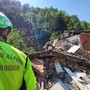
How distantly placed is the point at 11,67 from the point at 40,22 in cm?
3472

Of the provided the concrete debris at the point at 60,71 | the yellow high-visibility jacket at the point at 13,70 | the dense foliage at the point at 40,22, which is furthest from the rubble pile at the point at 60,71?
the dense foliage at the point at 40,22

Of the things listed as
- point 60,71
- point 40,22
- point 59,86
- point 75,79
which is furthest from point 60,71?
point 40,22

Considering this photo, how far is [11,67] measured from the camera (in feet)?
6.63

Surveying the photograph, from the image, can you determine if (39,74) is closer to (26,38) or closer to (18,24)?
(26,38)

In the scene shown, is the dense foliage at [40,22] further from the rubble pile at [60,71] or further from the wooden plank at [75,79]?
the wooden plank at [75,79]

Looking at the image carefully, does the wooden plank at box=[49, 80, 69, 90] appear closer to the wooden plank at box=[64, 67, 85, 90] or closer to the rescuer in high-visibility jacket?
the wooden plank at box=[64, 67, 85, 90]

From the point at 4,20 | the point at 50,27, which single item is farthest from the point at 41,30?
the point at 4,20

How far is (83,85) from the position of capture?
8.05 metres

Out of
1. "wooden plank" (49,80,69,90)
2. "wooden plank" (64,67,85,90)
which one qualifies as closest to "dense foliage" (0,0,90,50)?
"wooden plank" (64,67,85,90)

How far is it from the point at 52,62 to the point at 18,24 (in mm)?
27836

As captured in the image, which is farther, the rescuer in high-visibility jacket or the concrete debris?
the concrete debris

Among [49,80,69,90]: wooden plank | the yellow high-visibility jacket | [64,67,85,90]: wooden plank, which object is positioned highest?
the yellow high-visibility jacket

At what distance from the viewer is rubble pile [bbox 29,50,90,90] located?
26.7 ft

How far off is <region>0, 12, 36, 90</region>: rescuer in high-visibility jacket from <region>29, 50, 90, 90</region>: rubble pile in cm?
588
